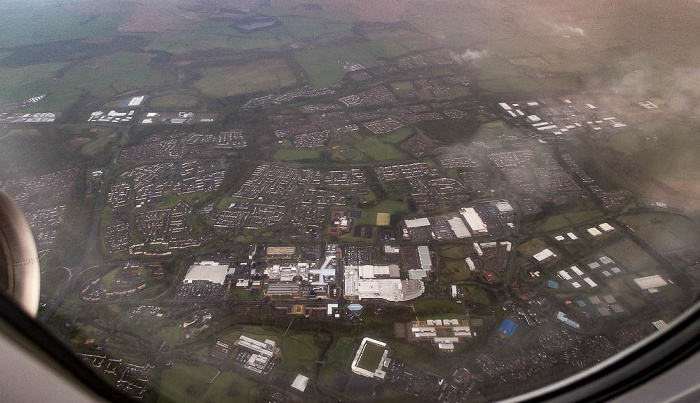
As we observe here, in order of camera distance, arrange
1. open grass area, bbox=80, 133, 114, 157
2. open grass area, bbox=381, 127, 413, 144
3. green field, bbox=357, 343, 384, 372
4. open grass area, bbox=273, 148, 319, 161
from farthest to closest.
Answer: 1. open grass area, bbox=381, 127, 413, 144
2. open grass area, bbox=80, 133, 114, 157
3. open grass area, bbox=273, 148, 319, 161
4. green field, bbox=357, 343, 384, 372

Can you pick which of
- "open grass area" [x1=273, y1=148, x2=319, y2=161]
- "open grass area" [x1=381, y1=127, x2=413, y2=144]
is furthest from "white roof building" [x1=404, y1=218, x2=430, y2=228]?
"open grass area" [x1=273, y1=148, x2=319, y2=161]

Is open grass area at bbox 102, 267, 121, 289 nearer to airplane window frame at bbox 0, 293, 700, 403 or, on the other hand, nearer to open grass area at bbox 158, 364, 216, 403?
open grass area at bbox 158, 364, 216, 403

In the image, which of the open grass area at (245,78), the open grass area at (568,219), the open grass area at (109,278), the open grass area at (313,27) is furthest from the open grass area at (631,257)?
the open grass area at (313,27)

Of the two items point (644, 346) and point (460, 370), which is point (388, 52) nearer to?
point (460, 370)

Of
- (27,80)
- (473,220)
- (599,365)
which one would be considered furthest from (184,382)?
(27,80)

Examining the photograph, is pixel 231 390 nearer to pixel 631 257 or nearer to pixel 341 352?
pixel 341 352

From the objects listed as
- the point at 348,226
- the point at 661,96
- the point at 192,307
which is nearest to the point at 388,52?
the point at 661,96
